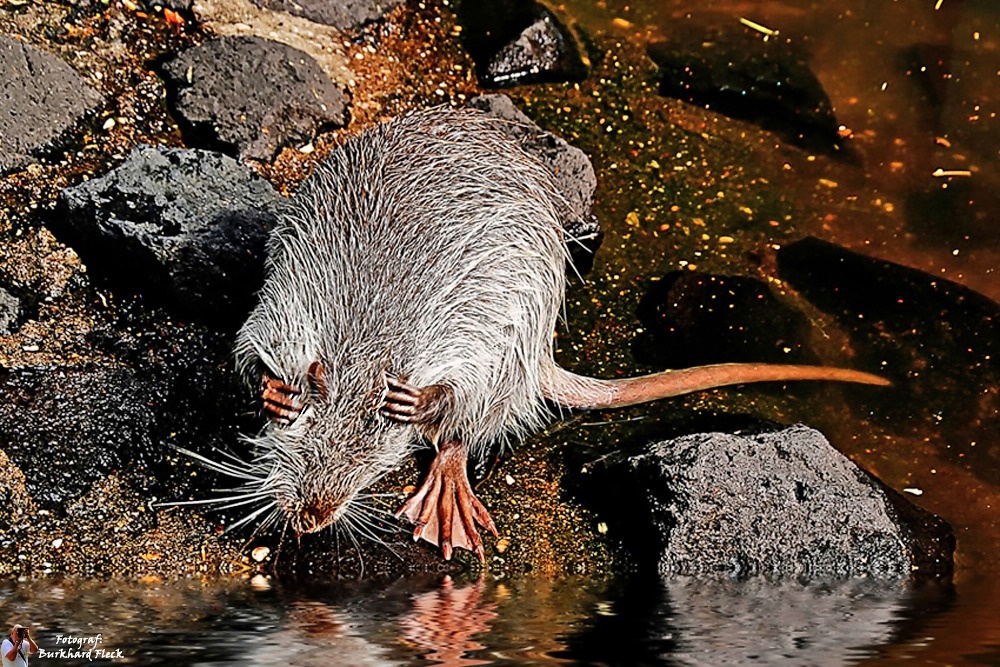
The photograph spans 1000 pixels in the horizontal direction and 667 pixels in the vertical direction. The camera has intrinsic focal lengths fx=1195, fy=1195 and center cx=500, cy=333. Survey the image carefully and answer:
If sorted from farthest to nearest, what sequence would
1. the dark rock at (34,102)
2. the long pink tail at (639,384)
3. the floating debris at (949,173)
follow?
the floating debris at (949,173) → the dark rock at (34,102) → the long pink tail at (639,384)

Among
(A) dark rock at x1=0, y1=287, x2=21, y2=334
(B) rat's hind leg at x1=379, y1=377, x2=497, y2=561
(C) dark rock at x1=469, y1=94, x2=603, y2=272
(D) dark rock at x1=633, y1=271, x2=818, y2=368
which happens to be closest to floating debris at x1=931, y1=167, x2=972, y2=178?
(D) dark rock at x1=633, y1=271, x2=818, y2=368

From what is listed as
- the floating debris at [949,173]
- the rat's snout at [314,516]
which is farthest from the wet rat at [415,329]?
the floating debris at [949,173]

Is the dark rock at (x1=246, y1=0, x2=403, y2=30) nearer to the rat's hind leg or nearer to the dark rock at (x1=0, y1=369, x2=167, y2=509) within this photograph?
the dark rock at (x1=0, y1=369, x2=167, y2=509)

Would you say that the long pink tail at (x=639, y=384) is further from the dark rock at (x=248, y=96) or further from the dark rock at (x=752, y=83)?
the dark rock at (x=248, y=96)

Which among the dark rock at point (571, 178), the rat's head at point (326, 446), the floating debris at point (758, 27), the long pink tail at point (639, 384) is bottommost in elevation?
the rat's head at point (326, 446)

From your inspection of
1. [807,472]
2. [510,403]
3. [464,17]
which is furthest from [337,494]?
[464,17]

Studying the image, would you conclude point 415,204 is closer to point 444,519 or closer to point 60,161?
point 444,519
